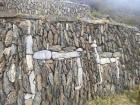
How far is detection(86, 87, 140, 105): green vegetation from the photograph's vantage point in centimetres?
1232

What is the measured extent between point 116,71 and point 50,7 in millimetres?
3775

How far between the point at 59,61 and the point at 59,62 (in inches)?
1.3

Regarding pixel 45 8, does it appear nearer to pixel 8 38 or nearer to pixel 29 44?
pixel 29 44

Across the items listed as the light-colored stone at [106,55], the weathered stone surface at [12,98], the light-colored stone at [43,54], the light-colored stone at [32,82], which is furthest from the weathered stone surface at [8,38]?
the light-colored stone at [106,55]

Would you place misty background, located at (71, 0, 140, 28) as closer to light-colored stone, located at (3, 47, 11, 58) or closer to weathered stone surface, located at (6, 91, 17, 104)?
light-colored stone, located at (3, 47, 11, 58)

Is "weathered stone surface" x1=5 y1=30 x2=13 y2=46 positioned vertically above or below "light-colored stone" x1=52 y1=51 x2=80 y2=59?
above

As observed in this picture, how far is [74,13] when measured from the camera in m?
15.6

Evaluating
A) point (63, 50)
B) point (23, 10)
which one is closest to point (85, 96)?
point (63, 50)

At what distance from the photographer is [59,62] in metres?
11.3

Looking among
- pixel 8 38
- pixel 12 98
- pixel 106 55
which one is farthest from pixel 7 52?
pixel 106 55

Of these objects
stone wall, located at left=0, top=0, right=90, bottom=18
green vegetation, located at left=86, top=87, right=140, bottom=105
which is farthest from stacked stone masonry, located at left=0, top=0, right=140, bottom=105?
stone wall, located at left=0, top=0, right=90, bottom=18

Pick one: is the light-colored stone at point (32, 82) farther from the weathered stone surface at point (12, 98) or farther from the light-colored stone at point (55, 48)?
the light-colored stone at point (55, 48)

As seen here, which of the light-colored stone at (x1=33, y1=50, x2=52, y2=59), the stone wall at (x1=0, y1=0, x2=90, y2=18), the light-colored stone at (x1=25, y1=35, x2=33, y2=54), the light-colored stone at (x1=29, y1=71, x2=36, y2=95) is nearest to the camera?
the light-colored stone at (x1=29, y1=71, x2=36, y2=95)

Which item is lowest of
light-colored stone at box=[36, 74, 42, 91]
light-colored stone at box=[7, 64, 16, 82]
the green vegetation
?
the green vegetation
